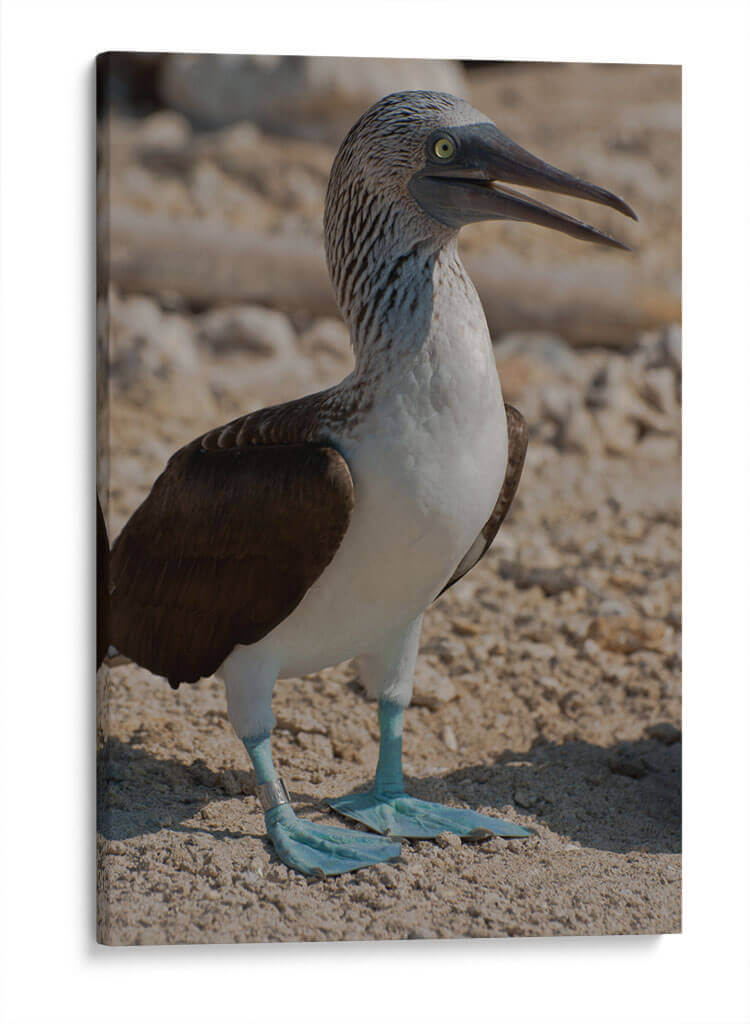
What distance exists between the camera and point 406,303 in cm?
216

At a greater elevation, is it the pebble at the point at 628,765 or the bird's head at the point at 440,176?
the bird's head at the point at 440,176

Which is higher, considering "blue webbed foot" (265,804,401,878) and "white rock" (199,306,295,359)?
"white rock" (199,306,295,359)

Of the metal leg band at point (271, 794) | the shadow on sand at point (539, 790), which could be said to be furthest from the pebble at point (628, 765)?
the metal leg band at point (271, 794)

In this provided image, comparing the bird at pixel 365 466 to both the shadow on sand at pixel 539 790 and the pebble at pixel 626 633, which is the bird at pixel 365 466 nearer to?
the shadow on sand at pixel 539 790

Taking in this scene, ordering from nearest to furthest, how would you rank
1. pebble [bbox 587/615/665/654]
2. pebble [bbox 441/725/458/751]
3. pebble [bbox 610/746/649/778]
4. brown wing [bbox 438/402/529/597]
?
brown wing [bbox 438/402/529/597], pebble [bbox 610/746/649/778], pebble [bbox 441/725/458/751], pebble [bbox 587/615/665/654]

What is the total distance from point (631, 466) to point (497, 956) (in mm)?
1728

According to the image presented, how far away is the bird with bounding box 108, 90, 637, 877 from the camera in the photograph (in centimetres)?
213

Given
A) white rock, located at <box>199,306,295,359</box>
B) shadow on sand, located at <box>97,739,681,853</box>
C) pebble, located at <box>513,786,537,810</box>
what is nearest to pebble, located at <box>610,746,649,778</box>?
shadow on sand, located at <box>97,739,681,853</box>

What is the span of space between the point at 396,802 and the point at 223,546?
2.12 ft

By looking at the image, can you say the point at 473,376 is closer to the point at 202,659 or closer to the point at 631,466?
the point at 202,659

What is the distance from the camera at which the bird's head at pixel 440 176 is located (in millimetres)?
2121

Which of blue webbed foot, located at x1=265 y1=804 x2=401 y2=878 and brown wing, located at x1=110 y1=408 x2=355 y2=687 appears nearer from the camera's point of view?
brown wing, located at x1=110 y1=408 x2=355 y2=687

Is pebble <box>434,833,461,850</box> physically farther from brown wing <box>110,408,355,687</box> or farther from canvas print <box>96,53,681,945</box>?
brown wing <box>110,408,355,687</box>
